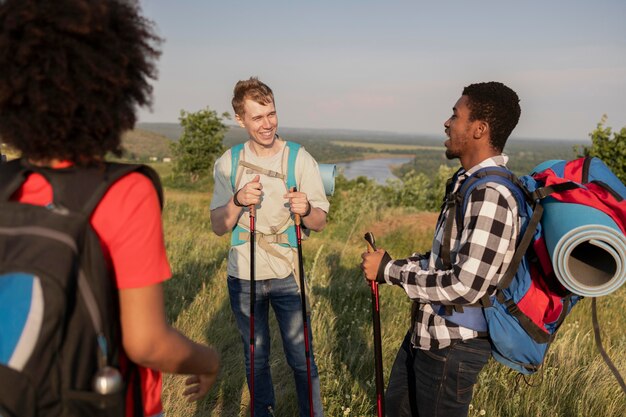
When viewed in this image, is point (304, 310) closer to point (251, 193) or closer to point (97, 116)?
point (251, 193)

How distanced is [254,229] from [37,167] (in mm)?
2114

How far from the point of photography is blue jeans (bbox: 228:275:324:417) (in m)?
3.35

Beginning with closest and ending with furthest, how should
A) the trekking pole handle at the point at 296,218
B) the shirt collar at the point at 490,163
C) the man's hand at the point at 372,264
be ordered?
the shirt collar at the point at 490,163
the man's hand at the point at 372,264
the trekking pole handle at the point at 296,218

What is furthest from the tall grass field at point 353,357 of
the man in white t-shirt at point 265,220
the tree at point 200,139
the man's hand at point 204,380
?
the tree at point 200,139

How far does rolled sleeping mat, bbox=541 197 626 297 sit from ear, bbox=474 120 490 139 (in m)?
0.47

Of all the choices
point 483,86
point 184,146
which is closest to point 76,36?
point 483,86

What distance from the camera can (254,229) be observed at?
→ 130 inches

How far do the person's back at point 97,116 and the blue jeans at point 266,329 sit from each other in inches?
79.3

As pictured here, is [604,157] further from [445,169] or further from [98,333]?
[98,333]

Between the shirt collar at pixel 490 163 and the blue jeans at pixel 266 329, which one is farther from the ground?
the shirt collar at pixel 490 163

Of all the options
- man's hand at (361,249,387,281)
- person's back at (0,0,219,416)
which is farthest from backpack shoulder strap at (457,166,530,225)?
person's back at (0,0,219,416)

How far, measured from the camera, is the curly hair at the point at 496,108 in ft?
7.82

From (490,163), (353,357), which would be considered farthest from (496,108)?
(353,357)

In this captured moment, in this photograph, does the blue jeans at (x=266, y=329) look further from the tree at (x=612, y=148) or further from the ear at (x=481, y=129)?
the tree at (x=612, y=148)
